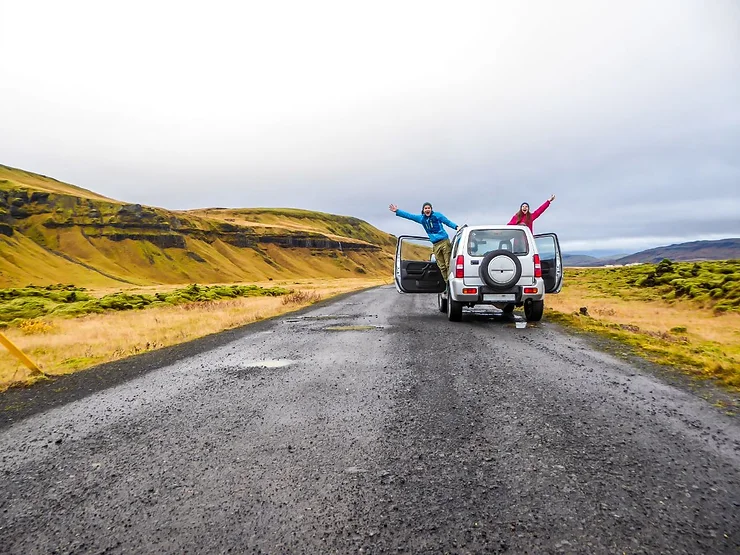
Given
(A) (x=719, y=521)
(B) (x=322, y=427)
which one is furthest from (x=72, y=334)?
(A) (x=719, y=521)

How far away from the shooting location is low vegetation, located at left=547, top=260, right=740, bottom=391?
625cm

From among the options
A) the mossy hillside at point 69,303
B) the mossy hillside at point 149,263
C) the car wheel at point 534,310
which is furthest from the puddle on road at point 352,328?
the mossy hillside at point 149,263

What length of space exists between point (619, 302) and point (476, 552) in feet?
64.1

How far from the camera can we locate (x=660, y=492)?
2502 mm

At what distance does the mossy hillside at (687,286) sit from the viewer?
14852 millimetres

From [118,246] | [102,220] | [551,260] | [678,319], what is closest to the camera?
[551,260]

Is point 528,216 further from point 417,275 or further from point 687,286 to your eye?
point 687,286

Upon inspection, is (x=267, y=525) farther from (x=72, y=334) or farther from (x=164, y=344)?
(x=72, y=334)

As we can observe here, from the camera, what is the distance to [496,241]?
10.5 meters

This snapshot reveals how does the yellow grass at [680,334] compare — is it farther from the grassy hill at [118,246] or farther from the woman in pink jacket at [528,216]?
the grassy hill at [118,246]

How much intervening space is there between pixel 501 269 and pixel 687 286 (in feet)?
41.3

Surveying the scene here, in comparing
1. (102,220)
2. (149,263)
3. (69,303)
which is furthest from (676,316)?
(102,220)

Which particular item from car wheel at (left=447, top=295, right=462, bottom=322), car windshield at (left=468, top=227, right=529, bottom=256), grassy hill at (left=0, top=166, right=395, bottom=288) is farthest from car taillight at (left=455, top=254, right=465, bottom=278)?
grassy hill at (left=0, top=166, right=395, bottom=288)

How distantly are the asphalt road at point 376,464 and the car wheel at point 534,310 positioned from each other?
194 inches
